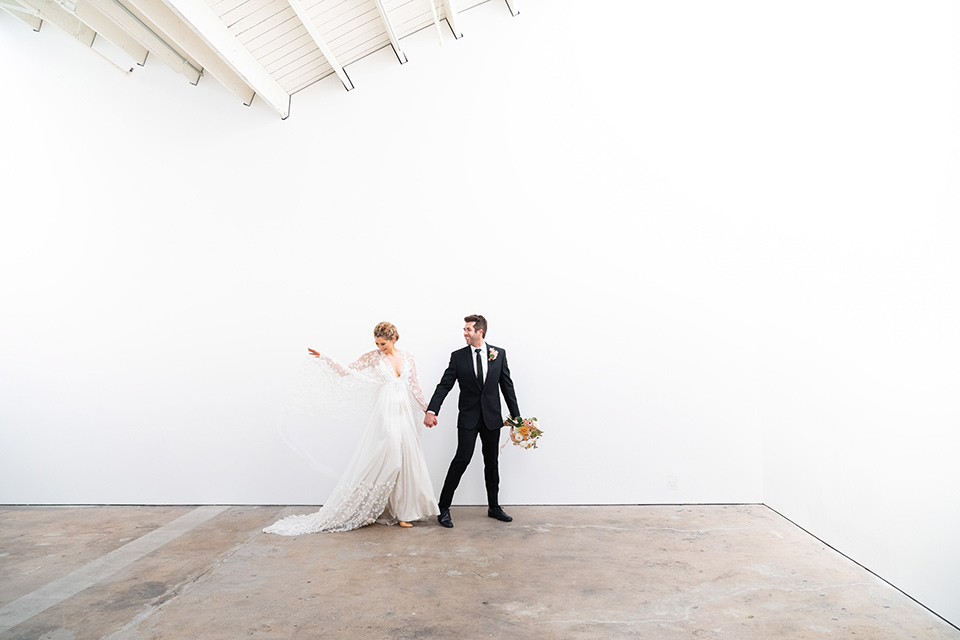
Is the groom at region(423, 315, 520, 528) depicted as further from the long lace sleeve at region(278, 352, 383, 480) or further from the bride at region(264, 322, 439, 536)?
the long lace sleeve at region(278, 352, 383, 480)

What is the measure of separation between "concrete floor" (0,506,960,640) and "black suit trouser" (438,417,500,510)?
0.23 m

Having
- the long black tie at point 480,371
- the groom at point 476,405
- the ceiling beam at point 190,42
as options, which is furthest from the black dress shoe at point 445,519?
the ceiling beam at point 190,42

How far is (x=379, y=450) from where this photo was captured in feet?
15.4

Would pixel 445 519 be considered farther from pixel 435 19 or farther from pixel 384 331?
pixel 435 19

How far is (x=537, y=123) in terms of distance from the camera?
5574 millimetres

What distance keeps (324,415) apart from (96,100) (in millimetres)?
3716

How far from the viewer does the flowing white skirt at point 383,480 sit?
4652 mm

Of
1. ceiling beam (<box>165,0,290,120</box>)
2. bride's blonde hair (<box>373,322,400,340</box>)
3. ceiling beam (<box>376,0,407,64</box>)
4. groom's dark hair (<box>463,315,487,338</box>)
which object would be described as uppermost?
ceiling beam (<box>376,0,407,64</box>)

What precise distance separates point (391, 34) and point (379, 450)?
348cm

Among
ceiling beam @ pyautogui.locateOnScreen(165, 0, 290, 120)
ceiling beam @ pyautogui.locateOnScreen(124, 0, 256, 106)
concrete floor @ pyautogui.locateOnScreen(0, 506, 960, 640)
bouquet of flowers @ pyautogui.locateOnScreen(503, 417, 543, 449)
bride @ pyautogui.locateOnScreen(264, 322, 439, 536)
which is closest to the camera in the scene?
concrete floor @ pyautogui.locateOnScreen(0, 506, 960, 640)

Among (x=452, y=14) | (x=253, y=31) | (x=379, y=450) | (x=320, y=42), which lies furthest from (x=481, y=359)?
(x=253, y=31)

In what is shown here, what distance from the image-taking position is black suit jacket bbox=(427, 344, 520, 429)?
15.8 ft

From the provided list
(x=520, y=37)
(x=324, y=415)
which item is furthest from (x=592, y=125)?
(x=324, y=415)

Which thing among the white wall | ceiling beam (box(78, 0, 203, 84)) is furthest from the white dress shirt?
ceiling beam (box(78, 0, 203, 84))
